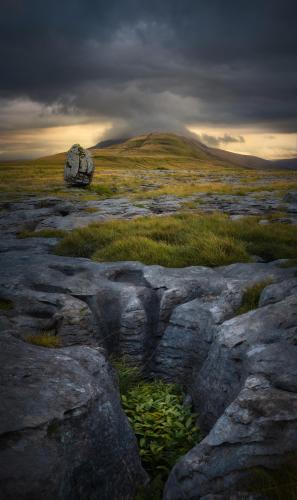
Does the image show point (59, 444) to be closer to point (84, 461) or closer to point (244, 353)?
point (84, 461)

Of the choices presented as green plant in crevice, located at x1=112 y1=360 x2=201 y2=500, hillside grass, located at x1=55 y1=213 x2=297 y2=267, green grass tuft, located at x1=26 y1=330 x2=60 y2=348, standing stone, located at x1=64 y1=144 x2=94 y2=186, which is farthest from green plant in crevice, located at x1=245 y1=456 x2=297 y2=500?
standing stone, located at x1=64 y1=144 x2=94 y2=186

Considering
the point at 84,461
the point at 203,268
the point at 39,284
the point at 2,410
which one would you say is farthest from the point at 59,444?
the point at 203,268

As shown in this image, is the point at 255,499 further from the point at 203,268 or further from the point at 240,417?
the point at 203,268

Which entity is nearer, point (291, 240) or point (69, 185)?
point (291, 240)

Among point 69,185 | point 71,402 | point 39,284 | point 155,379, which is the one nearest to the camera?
point 71,402

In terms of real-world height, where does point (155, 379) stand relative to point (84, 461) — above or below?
below

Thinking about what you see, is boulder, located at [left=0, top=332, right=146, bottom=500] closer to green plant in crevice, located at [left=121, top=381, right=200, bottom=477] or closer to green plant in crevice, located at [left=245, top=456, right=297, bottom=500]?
green plant in crevice, located at [left=121, top=381, right=200, bottom=477]

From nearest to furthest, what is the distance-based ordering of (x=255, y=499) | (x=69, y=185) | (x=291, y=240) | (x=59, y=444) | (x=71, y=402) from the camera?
(x=255, y=499), (x=59, y=444), (x=71, y=402), (x=291, y=240), (x=69, y=185)

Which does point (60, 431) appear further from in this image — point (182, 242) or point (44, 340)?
point (182, 242)

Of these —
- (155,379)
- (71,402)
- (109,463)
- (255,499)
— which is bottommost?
(155,379)

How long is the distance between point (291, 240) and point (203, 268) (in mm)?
5323

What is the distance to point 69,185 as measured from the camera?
53281mm

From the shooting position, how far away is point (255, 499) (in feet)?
14.4

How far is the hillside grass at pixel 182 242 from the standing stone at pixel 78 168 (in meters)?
35.6
